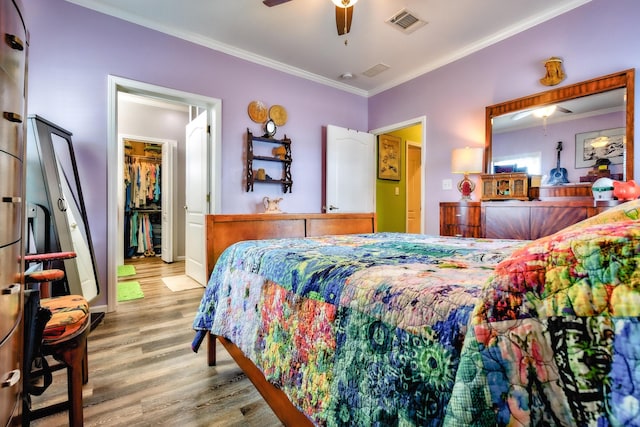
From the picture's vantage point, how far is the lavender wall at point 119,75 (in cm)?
258

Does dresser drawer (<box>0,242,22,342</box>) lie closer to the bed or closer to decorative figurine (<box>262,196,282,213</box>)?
the bed

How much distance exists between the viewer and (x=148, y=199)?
5.86 meters

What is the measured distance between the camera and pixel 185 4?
2.73m

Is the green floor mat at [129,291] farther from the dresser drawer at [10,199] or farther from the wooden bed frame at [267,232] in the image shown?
the dresser drawer at [10,199]

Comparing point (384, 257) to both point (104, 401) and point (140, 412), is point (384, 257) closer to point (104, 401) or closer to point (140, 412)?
point (140, 412)

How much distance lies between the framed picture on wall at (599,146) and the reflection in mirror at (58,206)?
4.32m

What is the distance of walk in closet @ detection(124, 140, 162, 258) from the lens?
18.4ft

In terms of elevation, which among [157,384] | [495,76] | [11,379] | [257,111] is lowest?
[157,384]

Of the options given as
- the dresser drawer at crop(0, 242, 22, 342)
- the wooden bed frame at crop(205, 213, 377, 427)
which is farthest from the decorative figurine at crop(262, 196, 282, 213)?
the dresser drawer at crop(0, 242, 22, 342)

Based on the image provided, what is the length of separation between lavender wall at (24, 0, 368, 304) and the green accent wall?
145 cm

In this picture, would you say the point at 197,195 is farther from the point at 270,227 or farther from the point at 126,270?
the point at 270,227

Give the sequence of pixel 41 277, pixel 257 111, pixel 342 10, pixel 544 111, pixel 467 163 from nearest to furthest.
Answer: pixel 41 277 < pixel 342 10 < pixel 544 111 < pixel 467 163 < pixel 257 111

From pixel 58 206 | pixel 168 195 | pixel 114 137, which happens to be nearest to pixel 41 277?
pixel 58 206

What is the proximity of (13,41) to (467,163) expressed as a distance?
10.9 ft
